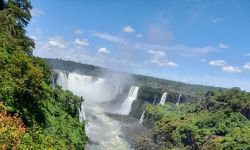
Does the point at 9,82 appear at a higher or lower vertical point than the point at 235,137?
higher

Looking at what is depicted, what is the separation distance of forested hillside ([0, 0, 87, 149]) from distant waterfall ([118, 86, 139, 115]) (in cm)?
6657

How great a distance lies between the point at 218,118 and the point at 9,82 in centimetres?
5846

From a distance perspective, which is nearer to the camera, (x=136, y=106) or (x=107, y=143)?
(x=107, y=143)

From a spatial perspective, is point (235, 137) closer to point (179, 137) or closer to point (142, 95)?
point (179, 137)

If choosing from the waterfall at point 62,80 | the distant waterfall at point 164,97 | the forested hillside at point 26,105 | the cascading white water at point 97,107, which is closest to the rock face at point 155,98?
the distant waterfall at point 164,97

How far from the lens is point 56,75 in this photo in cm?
11369

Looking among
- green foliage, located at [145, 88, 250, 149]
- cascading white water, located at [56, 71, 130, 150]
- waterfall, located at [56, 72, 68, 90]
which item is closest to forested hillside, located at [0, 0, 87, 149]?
cascading white water, located at [56, 71, 130, 150]

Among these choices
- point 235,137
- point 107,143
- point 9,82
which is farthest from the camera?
point 107,143

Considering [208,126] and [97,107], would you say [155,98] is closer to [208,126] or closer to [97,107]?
[97,107]

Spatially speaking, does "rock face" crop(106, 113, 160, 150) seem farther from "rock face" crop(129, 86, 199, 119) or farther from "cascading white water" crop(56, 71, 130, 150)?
"rock face" crop(129, 86, 199, 119)

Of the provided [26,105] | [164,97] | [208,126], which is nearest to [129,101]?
[164,97]

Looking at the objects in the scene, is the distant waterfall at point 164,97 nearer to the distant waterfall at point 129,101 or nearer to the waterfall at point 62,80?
the distant waterfall at point 129,101

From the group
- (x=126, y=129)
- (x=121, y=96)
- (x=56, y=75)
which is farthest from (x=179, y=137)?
(x=121, y=96)

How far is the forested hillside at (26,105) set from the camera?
24506 millimetres
